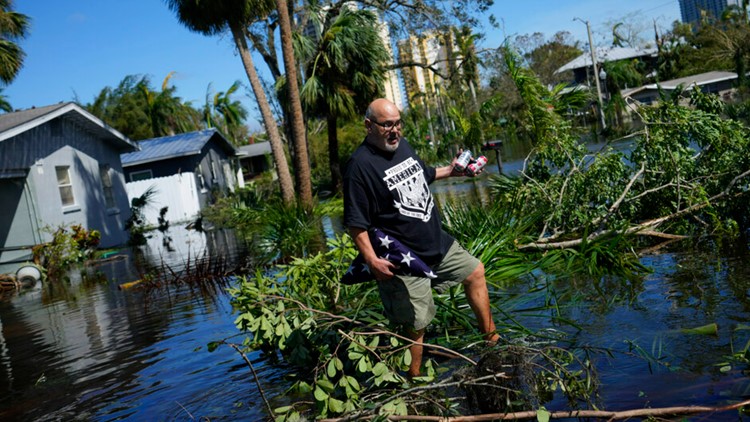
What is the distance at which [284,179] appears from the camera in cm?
2045

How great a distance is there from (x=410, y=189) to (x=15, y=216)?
1683 cm

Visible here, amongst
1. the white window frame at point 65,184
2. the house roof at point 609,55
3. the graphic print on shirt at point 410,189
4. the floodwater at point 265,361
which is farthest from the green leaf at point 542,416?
the house roof at point 609,55

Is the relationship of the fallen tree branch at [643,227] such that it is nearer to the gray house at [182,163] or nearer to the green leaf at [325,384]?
the green leaf at [325,384]

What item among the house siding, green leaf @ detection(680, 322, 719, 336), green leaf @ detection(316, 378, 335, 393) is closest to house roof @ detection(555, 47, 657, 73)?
the house siding

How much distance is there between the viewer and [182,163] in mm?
31969

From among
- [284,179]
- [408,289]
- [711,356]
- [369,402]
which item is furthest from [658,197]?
[284,179]

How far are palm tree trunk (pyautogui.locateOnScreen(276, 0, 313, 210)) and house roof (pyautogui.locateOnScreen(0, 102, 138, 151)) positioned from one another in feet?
19.6

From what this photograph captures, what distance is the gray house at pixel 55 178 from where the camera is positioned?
18312mm

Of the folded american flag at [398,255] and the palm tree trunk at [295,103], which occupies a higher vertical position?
the palm tree trunk at [295,103]

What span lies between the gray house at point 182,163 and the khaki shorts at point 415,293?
87.9 feet

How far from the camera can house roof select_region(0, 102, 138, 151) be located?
689 inches

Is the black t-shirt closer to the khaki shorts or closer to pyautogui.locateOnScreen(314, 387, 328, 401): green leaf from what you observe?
the khaki shorts

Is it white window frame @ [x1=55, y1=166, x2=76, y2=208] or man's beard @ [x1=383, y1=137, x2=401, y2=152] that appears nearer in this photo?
man's beard @ [x1=383, y1=137, x2=401, y2=152]

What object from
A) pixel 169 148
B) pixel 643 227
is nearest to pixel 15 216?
pixel 169 148
